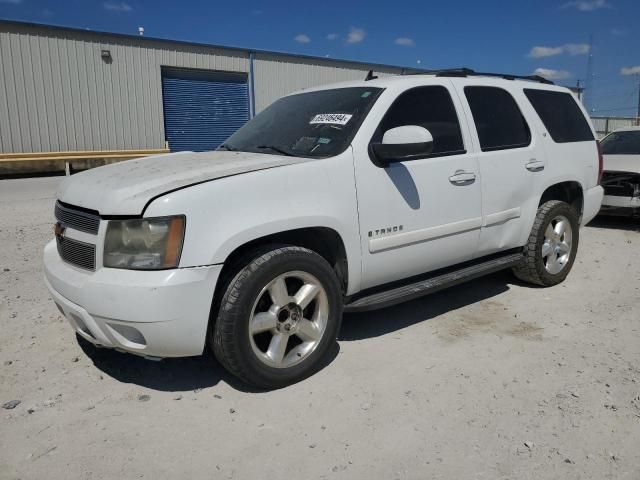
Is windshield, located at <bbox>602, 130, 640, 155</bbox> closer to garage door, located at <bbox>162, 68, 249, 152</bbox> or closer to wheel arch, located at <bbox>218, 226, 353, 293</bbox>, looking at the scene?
wheel arch, located at <bbox>218, 226, 353, 293</bbox>

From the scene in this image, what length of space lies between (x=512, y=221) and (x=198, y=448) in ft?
10.1

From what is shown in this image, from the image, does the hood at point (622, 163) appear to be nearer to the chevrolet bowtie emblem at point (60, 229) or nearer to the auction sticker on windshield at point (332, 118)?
the auction sticker on windshield at point (332, 118)

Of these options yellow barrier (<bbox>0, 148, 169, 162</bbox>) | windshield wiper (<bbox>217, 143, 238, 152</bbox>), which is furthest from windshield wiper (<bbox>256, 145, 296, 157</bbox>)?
yellow barrier (<bbox>0, 148, 169, 162</bbox>)

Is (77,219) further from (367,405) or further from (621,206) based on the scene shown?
(621,206)

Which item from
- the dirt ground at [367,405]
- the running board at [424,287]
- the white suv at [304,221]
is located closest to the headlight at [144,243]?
the white suv at [304,221]

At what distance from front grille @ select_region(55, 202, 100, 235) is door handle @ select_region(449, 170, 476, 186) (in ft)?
7.80

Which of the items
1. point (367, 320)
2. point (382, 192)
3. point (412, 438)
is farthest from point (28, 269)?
point (412, 438)

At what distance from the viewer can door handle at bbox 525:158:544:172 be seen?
14.5 feet

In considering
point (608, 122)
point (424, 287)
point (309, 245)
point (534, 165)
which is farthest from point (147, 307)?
point (608, 122)

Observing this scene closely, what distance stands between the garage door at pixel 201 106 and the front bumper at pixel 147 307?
17.4m

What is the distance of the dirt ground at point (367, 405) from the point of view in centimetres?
243

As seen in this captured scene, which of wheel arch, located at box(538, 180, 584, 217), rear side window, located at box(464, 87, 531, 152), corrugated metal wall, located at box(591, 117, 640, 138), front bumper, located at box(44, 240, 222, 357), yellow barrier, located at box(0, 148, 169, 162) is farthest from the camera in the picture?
corrugated metal wall, located at box(591, 117, 640, 138)

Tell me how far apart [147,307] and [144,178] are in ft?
2.55

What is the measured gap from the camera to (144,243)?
105 inches
